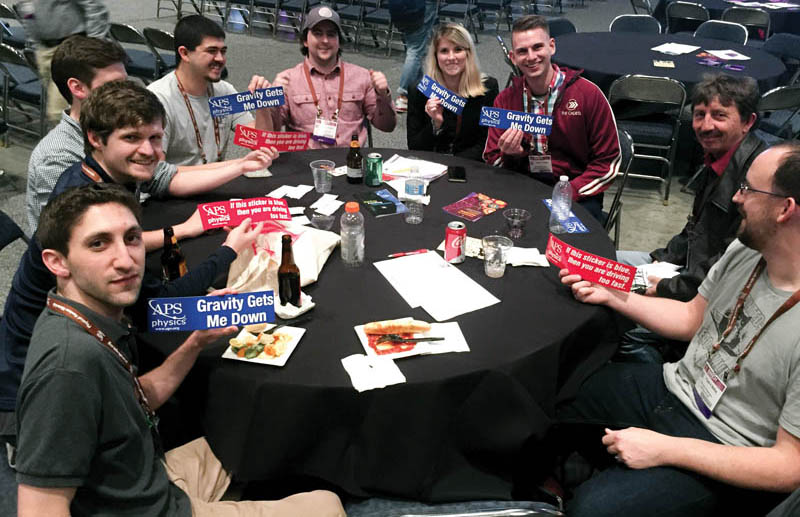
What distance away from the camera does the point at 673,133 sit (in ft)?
16.5

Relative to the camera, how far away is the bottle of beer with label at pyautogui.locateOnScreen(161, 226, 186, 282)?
2.28m

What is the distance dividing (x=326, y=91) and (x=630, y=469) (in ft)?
9.42

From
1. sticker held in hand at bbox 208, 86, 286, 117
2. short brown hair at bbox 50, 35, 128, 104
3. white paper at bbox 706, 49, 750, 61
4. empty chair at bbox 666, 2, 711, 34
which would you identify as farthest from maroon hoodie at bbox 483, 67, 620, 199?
empty chair at bbox 666, 2, 711, 34

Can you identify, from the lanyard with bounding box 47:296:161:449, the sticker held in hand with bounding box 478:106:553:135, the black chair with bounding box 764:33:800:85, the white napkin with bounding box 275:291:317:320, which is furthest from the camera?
the black chair with bounding box 764:33:800:85

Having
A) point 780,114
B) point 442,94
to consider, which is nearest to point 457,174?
point 442,94

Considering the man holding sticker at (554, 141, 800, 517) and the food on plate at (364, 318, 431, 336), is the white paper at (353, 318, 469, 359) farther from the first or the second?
the man holding sticker at (554, 141, 800, 517)

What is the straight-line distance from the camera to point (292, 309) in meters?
2.03

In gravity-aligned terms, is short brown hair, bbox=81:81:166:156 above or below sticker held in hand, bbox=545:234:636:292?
above

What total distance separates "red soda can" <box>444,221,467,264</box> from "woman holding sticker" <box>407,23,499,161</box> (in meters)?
1.57

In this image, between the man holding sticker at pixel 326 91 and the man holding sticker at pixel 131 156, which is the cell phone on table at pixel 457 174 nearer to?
the man holding sticker at pixel 326 91

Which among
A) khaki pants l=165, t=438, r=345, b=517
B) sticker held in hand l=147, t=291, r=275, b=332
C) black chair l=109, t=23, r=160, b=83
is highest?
black chair l=109, t=23, r=160, b=83

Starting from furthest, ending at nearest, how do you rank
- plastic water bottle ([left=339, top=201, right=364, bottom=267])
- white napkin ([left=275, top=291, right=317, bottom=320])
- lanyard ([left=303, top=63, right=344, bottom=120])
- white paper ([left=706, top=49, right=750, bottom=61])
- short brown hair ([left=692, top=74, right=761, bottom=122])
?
1. white paper ([left=706, top=49, right=750, bottom=61])
2. lanyard ([left=303, top=63, right=344, bottom=120])
3. short brown hair ([left=692, top=74, right=761, bottom=122])
4. plastic water bottle ([left=339, top=201, right=364, bottom=267])
5. white napkin ([left=275, top=291, right=317, bottom=320])

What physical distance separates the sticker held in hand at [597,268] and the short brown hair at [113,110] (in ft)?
5.23

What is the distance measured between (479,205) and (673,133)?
2.97 meters
